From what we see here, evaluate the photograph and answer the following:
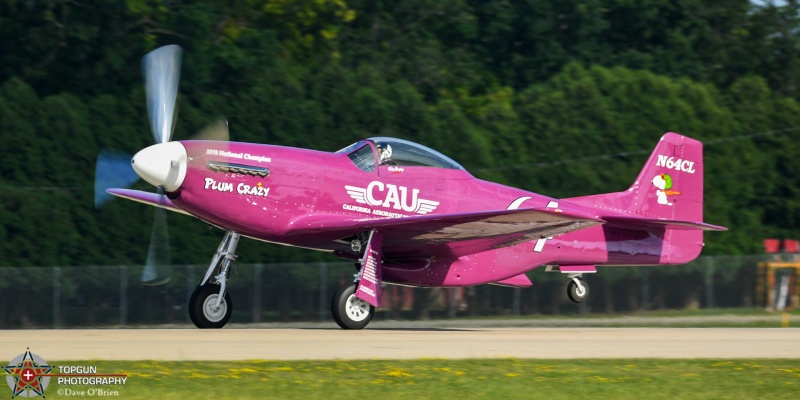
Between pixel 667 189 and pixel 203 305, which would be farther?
pixel 667 189

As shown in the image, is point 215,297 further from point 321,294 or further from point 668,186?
→ point 321,294

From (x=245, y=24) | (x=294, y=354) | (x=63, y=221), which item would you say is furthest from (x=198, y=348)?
(x=245, y=24)

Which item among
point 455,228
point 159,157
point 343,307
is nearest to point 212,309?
point 343,307

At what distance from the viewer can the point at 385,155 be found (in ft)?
54.0

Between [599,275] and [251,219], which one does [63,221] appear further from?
[599,275]

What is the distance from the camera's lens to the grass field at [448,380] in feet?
31.4

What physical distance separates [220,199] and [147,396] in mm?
6688

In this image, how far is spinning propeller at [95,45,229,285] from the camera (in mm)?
15242

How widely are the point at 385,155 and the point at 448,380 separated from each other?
656cm

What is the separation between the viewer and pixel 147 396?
925 centimetres

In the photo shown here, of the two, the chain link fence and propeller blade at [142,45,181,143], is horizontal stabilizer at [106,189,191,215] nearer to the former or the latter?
propeller blade at [142,45,181,143]

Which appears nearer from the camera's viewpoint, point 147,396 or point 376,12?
point 147,396

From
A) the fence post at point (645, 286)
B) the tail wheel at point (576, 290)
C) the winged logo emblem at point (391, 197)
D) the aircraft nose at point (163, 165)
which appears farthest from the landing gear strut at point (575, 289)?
the fence post at point (645, 286)

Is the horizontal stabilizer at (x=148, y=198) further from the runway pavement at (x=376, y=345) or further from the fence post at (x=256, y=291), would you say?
the fence post at (x=256, y=291)
